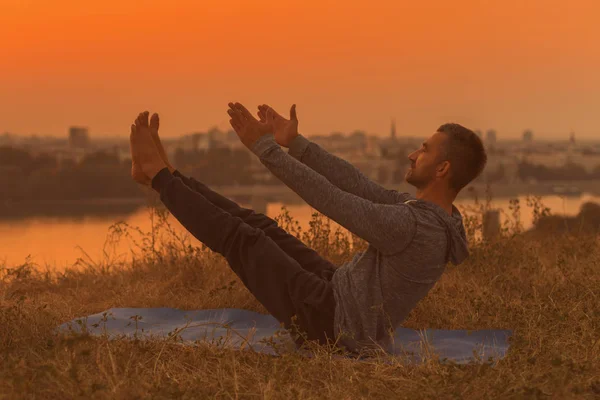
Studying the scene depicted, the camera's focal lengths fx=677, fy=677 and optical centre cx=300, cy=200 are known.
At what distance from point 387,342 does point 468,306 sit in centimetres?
94

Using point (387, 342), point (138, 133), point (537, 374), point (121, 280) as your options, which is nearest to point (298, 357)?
point (387, 342)

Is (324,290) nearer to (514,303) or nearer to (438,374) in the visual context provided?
(438,374)

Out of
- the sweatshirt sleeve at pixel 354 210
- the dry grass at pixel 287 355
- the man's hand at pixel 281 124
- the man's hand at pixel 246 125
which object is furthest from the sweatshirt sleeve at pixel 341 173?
Result: the dry grass at pixel 287 355

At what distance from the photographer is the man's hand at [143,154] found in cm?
332

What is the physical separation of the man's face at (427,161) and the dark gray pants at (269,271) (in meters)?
0.63

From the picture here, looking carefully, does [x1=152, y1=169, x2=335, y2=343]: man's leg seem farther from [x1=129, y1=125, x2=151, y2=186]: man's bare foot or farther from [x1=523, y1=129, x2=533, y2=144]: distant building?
[x1=523, y1=129, x2=533, y2=144]: distant building

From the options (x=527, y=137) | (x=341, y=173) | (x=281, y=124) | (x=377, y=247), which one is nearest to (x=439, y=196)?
(x=377, y=247)

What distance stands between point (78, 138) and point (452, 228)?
1104 inches

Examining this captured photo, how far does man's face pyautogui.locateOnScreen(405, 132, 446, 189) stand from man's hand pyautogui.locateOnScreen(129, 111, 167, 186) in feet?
4.04

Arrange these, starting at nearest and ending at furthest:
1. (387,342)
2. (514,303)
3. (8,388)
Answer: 1. (8,388)
2. (387,342)
3. (514,303)

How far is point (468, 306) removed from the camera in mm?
3947

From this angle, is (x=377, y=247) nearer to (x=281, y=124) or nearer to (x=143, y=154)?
(x=281, y=124)

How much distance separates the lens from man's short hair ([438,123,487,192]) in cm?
281

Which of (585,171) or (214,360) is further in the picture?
(585,171)
